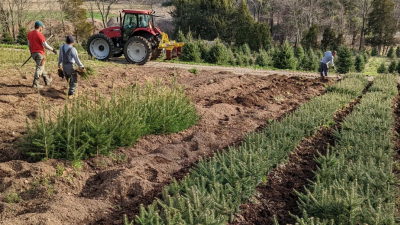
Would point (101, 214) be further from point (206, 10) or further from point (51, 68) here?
point (206, 10)

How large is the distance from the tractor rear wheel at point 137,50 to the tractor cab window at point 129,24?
2.06 feet

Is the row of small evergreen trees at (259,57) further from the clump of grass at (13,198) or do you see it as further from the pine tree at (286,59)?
the clump of grass at (13,198)

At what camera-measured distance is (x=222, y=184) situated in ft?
14.6

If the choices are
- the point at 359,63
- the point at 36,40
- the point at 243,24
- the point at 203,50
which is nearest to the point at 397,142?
the point at 36,40

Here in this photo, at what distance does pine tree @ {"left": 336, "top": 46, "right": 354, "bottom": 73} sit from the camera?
24250 mm

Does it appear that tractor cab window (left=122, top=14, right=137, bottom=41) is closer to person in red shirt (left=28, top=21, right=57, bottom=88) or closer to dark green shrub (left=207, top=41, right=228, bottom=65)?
dark green shrub (left=207, top=41, right=228, bottom=65)

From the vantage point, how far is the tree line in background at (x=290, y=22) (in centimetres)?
3138

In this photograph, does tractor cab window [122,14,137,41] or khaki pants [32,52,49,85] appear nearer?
khaki pants [32,52,49,85]

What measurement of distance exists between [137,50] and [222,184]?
1282 centimetres

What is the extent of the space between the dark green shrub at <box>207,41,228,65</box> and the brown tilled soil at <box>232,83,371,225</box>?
51.0ft

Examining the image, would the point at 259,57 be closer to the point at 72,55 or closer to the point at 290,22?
the point at 72,55

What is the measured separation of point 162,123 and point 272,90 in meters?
5.76

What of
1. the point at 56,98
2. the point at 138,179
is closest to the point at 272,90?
the point at 56,98

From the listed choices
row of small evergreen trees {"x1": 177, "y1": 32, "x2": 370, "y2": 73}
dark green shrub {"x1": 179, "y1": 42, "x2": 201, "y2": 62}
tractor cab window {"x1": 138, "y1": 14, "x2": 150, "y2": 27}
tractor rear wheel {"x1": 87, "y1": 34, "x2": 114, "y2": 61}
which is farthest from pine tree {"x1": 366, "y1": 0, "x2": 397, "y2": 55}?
tractor rear wheel {"x1": 87, "y1": 34, "x2": 114, "y2": 61}
